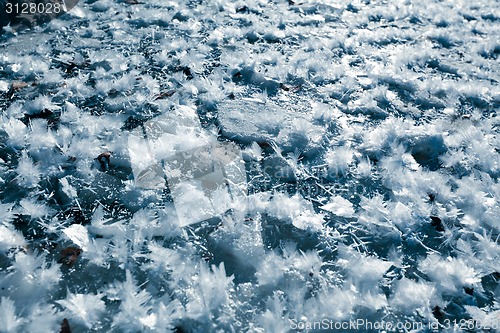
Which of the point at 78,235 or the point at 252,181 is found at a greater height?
the point at 252,181

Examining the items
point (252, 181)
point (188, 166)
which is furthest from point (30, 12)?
point (252, 181)

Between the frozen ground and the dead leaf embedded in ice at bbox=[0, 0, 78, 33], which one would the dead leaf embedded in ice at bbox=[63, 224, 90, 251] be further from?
the dead leaf embedded in ice at bbox=[0, 0, 78, 33]

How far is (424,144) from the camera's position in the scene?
8.62ft

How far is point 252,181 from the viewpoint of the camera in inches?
89.4

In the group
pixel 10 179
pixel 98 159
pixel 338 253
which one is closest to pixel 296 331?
pixel 338 253

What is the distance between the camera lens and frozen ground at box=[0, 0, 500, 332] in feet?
5.54

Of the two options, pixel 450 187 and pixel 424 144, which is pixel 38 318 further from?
pixel 424 144

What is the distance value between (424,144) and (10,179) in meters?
2.65

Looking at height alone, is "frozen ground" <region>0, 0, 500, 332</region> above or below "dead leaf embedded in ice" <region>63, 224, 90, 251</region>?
above

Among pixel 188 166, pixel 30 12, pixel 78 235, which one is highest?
pixel 30 12

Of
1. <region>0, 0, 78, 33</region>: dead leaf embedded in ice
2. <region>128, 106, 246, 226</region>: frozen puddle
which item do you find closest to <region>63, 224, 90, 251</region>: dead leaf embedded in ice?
<region>128, 106, 246, 226</region>: frozen puddle

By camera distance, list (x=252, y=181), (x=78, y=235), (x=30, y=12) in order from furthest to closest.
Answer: (x=30, y=12), (x=252, y=181), (x=78, y=235)

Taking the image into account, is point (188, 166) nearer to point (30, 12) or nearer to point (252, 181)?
point (252, 181)

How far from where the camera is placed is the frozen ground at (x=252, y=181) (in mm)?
1688
